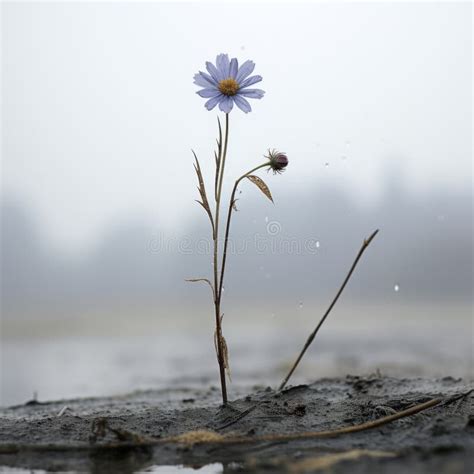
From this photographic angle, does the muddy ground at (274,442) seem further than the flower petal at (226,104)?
No

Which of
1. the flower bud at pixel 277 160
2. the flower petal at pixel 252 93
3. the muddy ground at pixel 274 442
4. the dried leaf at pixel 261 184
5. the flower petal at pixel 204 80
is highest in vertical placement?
the flower petal at pixel 204 80

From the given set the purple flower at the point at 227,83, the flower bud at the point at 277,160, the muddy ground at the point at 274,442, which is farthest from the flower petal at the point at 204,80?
the muddy ground at the point at 274,442

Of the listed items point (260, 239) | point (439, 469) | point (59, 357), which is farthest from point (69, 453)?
point (59, 357)

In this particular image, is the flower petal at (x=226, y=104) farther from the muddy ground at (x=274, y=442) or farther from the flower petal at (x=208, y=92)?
the muddy ground at (x=274, y=442)

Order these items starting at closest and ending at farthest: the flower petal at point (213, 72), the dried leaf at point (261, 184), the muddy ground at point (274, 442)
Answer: the muddy ground at point (274, 442), the dried leaf at point (261, 184), the flower petal at point (213, 72)

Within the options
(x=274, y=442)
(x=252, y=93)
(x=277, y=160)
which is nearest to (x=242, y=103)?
(x=252, y=93)

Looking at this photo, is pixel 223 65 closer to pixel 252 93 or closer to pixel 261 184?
pixel 252 93

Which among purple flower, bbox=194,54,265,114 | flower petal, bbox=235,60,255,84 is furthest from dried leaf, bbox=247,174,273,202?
flower petal, bbox=235,60,255,84

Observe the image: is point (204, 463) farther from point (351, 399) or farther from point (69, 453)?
point (351, 399)
